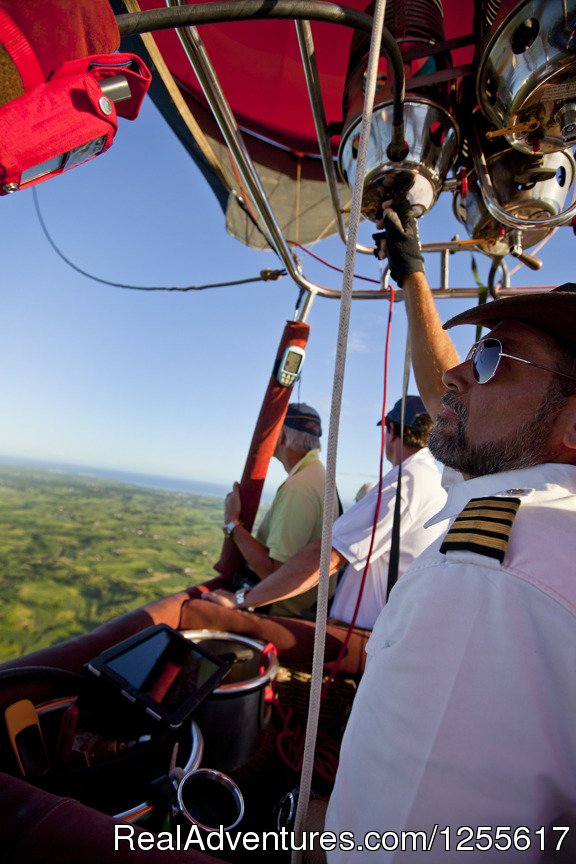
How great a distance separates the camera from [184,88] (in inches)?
95.1

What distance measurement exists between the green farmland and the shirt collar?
1531 centimetres

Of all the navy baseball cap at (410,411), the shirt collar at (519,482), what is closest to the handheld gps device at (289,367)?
the navy baseball cap at (410,411)

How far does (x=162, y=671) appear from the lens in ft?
4.39

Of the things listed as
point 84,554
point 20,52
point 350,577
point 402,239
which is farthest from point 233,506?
point 84,554

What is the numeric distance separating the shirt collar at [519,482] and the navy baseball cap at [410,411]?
56.8 inches

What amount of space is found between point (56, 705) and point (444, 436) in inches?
47.3

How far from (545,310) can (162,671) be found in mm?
1409

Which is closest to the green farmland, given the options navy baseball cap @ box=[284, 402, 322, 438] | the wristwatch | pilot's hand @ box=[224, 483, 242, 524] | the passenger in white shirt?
pilot's hand @ box=[224, 483, 242, 524]

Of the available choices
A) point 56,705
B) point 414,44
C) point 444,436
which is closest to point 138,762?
point 56,705

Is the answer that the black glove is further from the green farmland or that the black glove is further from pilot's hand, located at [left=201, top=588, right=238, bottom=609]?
the green farmland

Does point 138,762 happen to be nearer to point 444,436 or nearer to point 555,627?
point 555,627

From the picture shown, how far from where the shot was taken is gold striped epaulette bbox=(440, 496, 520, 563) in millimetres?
626

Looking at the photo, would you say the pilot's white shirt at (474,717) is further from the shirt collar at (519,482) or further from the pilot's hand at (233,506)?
the pilot's hand at (233,506)

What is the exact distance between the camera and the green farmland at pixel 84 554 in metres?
19.8
